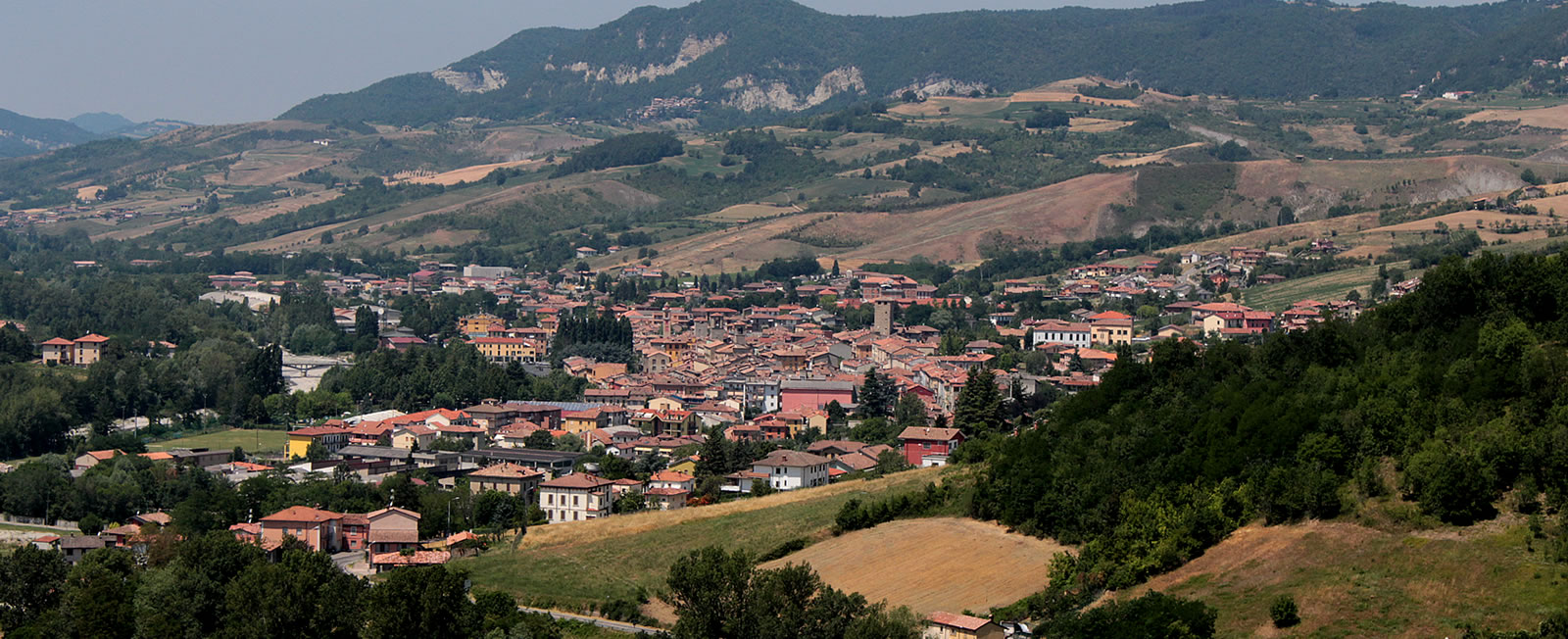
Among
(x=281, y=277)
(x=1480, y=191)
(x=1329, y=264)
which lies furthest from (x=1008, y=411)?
(x=281, y=277)

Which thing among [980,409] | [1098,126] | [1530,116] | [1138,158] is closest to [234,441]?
[980,409]

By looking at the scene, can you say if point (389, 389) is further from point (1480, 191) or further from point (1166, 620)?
point (1480, 191)

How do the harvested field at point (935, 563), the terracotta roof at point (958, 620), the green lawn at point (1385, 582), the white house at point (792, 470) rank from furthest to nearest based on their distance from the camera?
1. the white house at point (792, 470)
2. the harvested field at point (935, 563)
3. the terracotta roof at point (958, 620)
4. the green lawn at point (1385, 582)

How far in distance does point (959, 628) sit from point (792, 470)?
24123 mm

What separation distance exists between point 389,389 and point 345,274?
67361 millimetres

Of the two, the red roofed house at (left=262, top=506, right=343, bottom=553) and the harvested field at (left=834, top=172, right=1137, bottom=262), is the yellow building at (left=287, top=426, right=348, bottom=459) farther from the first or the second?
the harvested field at (left=834, top=172, right=1137, bottom=262)

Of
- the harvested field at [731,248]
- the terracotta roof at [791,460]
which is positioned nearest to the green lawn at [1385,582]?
the terracotta roof at [791,460]

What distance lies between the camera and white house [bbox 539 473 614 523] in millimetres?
54375

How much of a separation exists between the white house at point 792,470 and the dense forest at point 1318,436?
36.4 ft

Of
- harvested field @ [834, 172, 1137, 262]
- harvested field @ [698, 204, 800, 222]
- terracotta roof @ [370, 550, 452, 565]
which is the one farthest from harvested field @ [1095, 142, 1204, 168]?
terracotta roof @ [370, 550, 452, 565]

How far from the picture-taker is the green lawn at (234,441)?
225ft

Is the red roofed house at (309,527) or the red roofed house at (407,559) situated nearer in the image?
the red roofed house at (407,559)

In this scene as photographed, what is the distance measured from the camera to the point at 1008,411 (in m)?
62.4

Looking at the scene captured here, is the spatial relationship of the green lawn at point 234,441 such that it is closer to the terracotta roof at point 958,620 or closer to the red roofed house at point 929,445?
the red roofed house at point 929,445
